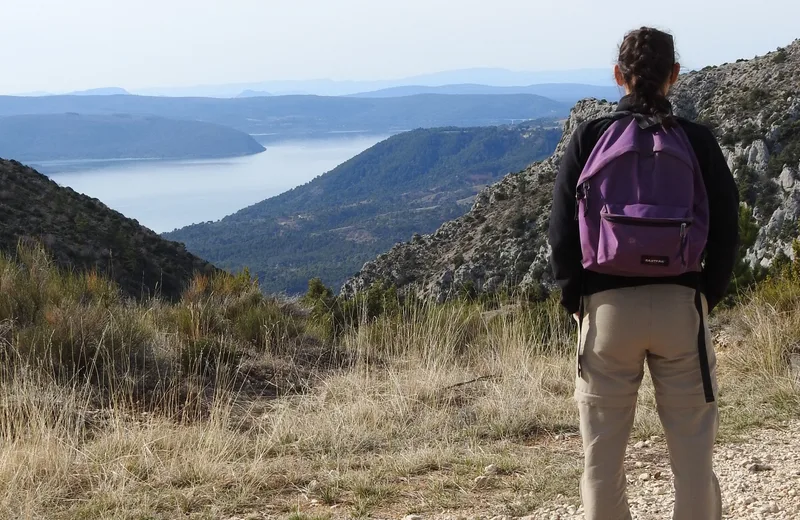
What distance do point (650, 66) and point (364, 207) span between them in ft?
350

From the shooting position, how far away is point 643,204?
196 cm

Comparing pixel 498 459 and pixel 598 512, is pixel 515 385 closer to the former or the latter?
pixel 498 459

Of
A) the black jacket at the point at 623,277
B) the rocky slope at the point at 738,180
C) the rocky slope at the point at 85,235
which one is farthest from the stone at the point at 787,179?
the black jacket at the point at 623,277

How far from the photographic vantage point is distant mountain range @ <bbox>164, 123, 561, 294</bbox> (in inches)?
2815

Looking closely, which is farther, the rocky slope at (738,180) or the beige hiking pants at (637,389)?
the rocky slope at (738,180)

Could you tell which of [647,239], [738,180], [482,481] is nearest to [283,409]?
[482,481]

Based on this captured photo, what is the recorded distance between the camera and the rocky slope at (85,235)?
50.9ft

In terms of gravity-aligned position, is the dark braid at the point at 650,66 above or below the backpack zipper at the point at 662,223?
above

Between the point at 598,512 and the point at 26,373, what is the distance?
11.1 feet

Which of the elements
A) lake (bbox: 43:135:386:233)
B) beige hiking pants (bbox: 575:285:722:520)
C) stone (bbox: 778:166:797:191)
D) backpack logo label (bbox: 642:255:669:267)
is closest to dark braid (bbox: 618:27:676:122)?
backpack logo label (bbox: 642:255:669:267)

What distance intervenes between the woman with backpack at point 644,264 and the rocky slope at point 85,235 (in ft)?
41.1

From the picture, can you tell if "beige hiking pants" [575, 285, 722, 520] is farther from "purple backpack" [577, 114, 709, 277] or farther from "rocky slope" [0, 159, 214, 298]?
"rocky slope" [0, 159, 214, 298]

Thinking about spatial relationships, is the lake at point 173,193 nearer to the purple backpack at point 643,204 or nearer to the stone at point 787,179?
the stone at point 787,179

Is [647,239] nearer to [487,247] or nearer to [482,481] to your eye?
[482,481]
